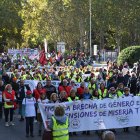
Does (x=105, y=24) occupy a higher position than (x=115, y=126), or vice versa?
(x=105, y=24)

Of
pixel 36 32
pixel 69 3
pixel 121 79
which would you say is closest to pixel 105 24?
pixel 69 3

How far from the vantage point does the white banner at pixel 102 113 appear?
12477 mm

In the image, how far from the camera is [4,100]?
46.6ft

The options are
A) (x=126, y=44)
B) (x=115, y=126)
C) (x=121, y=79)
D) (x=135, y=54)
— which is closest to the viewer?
(x=115, y=126)

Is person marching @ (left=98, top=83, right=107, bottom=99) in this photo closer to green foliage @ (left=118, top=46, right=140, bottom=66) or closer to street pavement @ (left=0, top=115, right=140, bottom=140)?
street pavement @ (left=0, top=115, right=140, bottom=140)

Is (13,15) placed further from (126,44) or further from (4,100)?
(4,100)

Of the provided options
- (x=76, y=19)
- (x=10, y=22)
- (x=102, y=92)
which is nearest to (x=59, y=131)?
(x=102, y=92)

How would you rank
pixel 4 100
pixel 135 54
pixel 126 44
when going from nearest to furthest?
pixel 4 100 → pixel 135 54 → pixel 126 44

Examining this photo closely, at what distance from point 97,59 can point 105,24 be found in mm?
4935

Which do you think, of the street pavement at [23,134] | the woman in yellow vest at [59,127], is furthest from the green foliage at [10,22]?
the woman in yellow vest at [59,127]

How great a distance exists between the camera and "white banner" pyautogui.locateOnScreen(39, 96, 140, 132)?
40.9ft

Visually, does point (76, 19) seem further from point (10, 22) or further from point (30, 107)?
point (30, 107)

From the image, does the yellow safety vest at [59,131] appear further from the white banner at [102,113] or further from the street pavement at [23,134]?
the street pavement at [23,134]

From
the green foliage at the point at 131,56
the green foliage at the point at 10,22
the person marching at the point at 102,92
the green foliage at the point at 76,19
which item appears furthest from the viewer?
the green foliage at the point at 10,22
